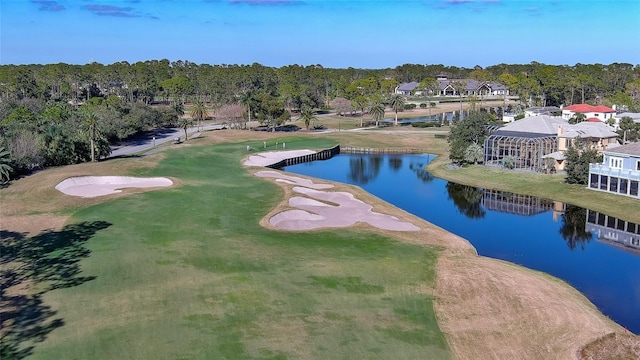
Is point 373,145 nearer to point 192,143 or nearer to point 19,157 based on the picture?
point 192,143

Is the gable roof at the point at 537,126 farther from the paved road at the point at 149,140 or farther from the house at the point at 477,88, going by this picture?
the house at the point at 477,88

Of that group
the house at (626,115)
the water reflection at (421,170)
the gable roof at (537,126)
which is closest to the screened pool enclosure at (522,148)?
the gable roof at (537,126)

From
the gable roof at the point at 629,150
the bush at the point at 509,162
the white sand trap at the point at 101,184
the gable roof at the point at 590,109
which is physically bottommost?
the bush at the point at 509,162

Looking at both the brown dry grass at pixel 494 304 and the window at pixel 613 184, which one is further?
the window at pixel 613 184

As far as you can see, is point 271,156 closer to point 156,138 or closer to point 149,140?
point 149,140

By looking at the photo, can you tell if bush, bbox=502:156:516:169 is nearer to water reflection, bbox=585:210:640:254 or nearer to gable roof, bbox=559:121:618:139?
gable roof, bbox=559:121:618:139
